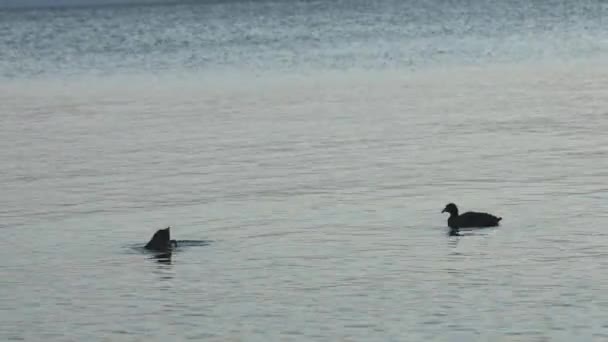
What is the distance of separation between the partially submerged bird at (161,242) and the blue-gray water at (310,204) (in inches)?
12.3

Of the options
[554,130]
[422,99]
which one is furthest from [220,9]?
[554,130]

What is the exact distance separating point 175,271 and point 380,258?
8.64 ft

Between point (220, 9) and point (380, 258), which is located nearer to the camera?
point (380, 258)

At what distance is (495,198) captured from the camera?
26.6 meters

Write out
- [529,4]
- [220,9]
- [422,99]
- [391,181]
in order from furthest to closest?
1. [220,9]
2. [529,4]
3. [422,99]
4. [391,181]

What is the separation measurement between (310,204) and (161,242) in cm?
414

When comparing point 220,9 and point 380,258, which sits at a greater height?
point 220,9

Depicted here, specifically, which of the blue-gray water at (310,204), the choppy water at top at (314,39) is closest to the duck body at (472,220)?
the blue-gray water at (310,204)

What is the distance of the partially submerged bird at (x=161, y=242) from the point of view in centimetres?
2292

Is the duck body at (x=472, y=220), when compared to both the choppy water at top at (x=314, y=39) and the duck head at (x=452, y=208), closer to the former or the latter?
the duck head at (x=452, y=208)

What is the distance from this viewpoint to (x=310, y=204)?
26.5 metres

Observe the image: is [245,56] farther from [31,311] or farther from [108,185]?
[31,311]

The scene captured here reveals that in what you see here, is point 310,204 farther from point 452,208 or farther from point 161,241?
point 161,241

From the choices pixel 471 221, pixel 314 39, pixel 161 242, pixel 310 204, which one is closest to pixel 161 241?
pixel 161 242
